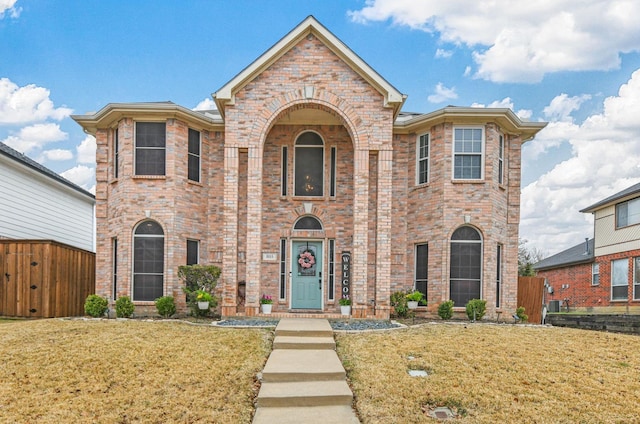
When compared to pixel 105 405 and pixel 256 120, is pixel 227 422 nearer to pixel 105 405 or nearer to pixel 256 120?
pixel 105 405

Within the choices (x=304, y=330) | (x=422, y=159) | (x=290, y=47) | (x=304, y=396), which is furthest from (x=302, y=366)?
(x=422, y=159)

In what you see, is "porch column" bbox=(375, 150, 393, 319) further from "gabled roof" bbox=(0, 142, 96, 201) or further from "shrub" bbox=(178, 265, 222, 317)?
"gabled roof" bbox=(0, 142, 96, 201)

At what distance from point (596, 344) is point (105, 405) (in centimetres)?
882

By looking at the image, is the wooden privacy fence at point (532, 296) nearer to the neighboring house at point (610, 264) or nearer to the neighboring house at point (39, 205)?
the neighboring house at point (610, 264)

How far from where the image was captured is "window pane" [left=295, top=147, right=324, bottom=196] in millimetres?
13834

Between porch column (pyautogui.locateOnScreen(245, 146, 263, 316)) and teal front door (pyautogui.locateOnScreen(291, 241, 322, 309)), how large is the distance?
2.16 metres

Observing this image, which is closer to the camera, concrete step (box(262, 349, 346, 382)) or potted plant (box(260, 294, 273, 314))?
concrete step (box(262, 349, 346, 382))

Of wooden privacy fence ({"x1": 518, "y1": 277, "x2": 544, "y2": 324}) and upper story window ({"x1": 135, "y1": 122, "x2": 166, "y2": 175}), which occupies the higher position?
upper story window ({"x1": 135, "y1": 122, "x2": 166, "y2": 175})

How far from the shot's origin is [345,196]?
45.1 ft

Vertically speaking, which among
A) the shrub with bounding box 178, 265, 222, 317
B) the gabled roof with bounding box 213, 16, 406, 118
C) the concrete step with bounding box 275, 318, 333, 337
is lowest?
the concrete step with bounding box 275, 318, 333, 337

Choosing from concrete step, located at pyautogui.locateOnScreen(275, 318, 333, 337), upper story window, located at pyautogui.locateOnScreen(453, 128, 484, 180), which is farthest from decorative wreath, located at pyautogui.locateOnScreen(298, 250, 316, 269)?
upper story window, located at pyautogui.locateOnScreen(453, 128, 484, 180)

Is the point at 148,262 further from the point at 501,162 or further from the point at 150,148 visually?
the point at 501,162

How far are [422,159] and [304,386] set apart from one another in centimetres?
897

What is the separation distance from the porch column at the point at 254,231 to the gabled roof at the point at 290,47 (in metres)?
1.63
